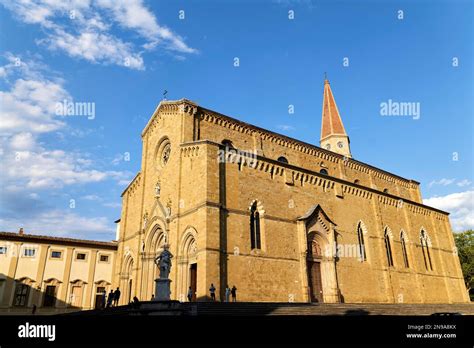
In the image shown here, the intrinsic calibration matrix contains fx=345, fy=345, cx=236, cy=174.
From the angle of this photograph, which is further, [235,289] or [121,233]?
[121,233]

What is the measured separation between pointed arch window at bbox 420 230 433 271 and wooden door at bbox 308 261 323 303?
1426 centimetres

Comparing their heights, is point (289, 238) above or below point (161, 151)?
below

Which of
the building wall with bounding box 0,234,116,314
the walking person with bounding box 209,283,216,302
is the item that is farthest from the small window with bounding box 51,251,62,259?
the walking person with bounding box 209,283,216,302

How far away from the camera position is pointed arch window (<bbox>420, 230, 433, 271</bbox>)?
31.1m

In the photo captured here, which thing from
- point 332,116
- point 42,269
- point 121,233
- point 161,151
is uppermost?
point 332,116

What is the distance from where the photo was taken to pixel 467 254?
4209 cm

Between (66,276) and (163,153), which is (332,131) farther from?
(66,276)

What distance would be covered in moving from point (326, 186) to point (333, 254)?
5129 millimetres

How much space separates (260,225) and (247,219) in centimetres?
109

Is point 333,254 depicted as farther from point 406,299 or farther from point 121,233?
point 121,233

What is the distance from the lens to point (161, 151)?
2533 cm

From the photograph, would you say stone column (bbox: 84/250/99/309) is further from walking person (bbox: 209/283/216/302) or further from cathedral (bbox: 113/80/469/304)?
walking person (bbox: 209/283/216/302)

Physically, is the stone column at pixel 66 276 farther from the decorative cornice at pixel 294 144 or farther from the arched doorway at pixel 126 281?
the decorative cornice at pixel 294 144

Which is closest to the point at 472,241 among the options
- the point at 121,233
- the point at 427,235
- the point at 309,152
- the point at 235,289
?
the point at 427,235
